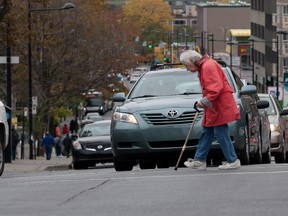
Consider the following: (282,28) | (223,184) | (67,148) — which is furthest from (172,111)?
(282,28)

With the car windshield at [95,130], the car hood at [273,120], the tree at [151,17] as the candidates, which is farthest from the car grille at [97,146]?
the tree at [151,17]

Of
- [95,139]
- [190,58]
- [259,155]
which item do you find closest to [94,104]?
[95,139]

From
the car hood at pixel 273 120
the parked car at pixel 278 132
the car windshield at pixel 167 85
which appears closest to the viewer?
the car windshield at pixel 167 85

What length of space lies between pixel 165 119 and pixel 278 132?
8806 millimetres

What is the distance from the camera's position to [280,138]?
1022 inches

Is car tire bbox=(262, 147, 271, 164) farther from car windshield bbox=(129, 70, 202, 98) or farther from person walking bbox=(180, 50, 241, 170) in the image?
person walking bbox=(180, 50, 241, 170)

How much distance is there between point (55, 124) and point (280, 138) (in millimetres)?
57874

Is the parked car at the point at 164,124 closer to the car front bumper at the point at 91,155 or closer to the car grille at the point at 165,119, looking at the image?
the car grille at the point at 165,119

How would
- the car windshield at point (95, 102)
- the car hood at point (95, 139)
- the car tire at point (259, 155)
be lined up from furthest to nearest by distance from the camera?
1. the car windshield at point (95, 102)
2. the car hood at point (95, 139)
3. the car tire at point (259, 155)

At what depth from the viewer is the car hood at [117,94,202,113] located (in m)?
17.6

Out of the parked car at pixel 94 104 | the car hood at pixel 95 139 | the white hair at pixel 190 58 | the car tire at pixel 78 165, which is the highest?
the white hair at pixel 190 58

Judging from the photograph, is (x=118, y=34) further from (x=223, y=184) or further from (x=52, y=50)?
(x=223, y=184)

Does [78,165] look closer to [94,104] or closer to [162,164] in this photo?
[162,164]

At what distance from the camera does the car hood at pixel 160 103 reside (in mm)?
17641
